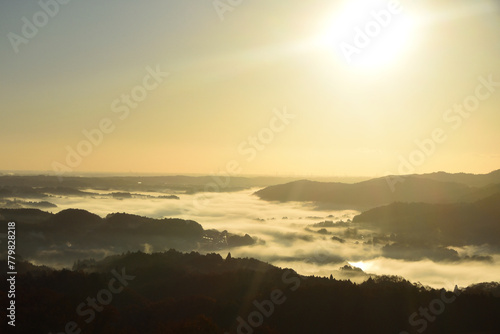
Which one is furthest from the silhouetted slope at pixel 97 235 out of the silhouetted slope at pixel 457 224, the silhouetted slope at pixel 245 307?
the silhouetted slope at pixel 457 224

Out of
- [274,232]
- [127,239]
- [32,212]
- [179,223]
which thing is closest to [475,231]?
[274,232]

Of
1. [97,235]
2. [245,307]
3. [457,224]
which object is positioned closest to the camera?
[245,307]

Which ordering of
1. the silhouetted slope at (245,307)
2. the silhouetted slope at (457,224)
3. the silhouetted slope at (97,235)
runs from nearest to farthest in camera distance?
the silhouetted slope at (245,307) → the silhouetted slope at (97,235) → the silhouetted slope at (457,224)

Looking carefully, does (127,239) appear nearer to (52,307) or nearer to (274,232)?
(274,232)

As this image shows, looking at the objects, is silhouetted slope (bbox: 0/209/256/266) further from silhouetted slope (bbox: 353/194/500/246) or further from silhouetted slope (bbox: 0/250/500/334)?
silhouetted slope (bbox: 353/194/500/246)

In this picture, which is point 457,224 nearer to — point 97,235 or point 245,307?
point 97,235

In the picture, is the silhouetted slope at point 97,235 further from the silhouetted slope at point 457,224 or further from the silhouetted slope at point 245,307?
the silhouetted slope at point 457,224

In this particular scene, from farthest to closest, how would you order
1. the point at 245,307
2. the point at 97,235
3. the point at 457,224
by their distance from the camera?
the point at 457,224 < the point at 97,235 < the point at 245,307

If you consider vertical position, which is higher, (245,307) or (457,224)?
(457,224)

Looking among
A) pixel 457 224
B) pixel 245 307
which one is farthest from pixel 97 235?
pixel 457 224

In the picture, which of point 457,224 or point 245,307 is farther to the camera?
point 457,224
